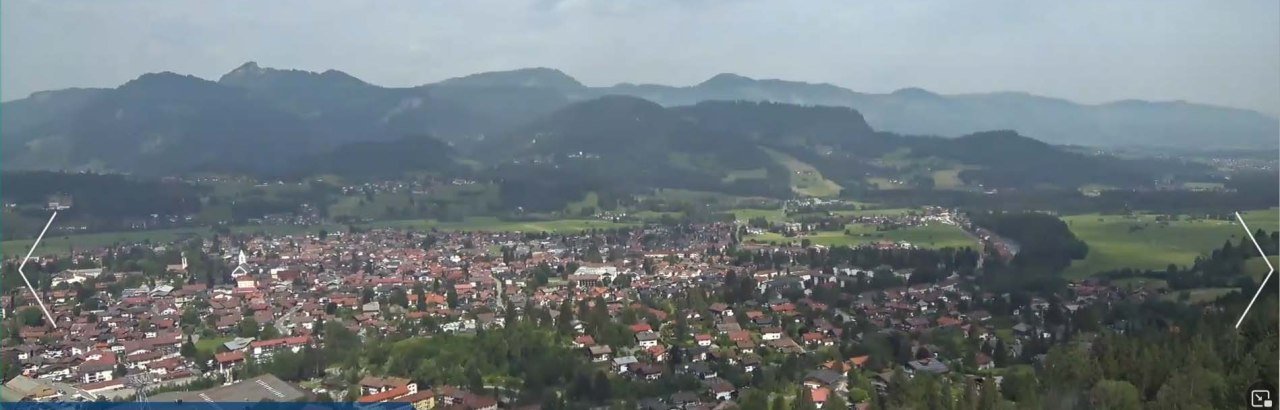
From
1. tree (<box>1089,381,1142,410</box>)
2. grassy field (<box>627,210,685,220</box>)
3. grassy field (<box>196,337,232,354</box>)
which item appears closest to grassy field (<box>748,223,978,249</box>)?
grassy field (<box>627,210,685,220</box>)

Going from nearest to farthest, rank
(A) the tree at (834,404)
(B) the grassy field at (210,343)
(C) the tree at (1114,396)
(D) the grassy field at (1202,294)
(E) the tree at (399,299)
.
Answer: (C) the tree at (1114,396) → (A) the tree at (834,404) → (B) the grassy field at (210,343) → (D) the grassy field at (1202,294) → (E) the tree at (399,299)

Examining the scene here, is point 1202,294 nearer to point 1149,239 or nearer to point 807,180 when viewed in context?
point 1149,239

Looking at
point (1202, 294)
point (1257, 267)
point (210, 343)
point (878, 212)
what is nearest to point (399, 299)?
point (210, 343)

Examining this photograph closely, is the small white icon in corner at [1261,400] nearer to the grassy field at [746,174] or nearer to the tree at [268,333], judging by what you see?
the tree at [268,333]

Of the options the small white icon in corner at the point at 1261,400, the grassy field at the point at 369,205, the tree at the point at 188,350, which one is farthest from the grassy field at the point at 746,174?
the small white icon in corner at the point at 1261,400

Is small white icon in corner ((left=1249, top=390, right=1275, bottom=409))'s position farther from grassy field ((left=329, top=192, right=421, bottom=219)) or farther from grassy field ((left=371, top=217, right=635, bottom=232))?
grassy field ((left=329, top=192, right=421, bottom=219))

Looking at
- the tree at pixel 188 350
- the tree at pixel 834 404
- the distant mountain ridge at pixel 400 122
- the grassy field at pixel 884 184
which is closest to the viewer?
the tree at pixel 834 404
